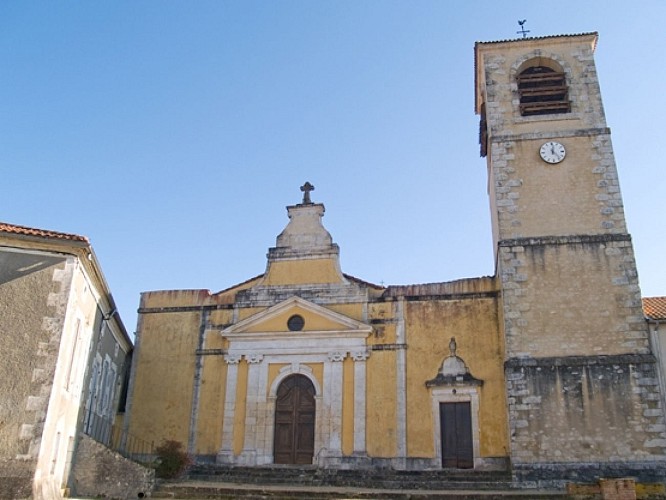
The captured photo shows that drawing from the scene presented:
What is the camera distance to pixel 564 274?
1666cm

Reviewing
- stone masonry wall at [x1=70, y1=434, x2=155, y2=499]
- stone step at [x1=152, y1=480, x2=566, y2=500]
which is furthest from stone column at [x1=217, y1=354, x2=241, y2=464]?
stone masonry wall at [x1=70, y1=434, x2=155, y2=499]

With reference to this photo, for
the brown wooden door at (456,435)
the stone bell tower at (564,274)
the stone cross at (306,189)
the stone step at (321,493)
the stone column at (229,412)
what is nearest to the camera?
the stone step at (321,493)

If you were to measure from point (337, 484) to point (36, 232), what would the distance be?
9.09 meters

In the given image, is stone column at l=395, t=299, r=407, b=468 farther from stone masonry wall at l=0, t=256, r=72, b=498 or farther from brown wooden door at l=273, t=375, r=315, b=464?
stone masonry wall at l=0, t=256, r=72, b=498

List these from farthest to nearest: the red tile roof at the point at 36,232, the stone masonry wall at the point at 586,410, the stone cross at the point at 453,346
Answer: the stone cross at the point at 453,346, the stone masonry wall at the point at 586,410, the red tile roof at the point at 36,232

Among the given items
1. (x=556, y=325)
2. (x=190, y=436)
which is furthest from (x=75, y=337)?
(x=556, y=325)

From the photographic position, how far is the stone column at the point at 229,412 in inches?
707

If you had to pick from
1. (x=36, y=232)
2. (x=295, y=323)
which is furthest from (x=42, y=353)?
(x=295, y=323)

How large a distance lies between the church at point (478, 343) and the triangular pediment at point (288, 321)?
0.19ft

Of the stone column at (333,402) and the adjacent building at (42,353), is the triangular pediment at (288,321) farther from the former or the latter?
the adjacent building at (42,353)

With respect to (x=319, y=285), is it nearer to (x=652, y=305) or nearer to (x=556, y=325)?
(x=556, y=325)

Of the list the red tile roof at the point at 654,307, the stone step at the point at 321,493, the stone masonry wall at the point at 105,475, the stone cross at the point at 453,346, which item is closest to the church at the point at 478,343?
the stone cross at the point at 453,346

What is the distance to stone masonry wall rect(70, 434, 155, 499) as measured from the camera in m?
14.4

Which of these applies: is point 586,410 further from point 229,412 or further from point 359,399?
point 229,412
